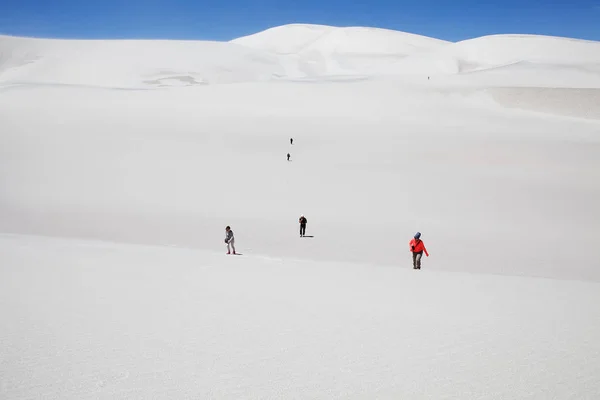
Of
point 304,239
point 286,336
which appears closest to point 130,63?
point 304,239

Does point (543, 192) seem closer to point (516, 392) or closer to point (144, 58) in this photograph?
point (516, 392)

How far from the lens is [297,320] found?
6250 millimetres

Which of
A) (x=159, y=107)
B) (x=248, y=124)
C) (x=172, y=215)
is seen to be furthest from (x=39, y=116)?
(x=172, y=215)

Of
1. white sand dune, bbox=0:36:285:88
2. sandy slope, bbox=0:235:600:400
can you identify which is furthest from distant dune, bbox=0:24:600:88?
sandy slope, bbox=0:235:600:400

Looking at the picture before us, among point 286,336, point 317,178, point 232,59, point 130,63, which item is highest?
point 232,59

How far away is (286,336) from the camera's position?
224 inches

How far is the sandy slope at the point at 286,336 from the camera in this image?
451 cm

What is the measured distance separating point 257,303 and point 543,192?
18.9 meters

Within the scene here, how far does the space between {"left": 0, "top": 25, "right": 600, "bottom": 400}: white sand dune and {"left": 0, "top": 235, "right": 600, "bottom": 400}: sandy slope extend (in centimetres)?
3

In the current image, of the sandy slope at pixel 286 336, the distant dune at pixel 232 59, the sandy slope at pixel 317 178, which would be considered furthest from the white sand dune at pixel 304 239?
the distant dune at pixel 232 59

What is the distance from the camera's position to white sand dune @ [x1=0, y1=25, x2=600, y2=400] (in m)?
4.89

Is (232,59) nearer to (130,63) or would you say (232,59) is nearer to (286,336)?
(130,63)

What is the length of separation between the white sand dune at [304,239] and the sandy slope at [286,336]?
0.03 meters

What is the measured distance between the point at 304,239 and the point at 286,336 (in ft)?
35.8
